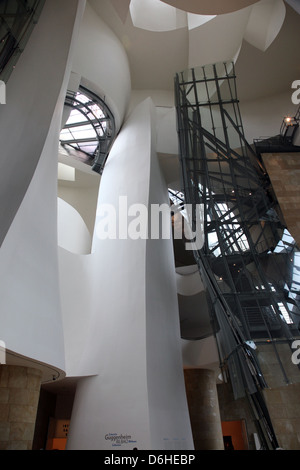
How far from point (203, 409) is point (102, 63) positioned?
10.9 metres

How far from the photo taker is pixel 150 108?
440 inches

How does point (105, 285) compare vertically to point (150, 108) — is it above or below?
below

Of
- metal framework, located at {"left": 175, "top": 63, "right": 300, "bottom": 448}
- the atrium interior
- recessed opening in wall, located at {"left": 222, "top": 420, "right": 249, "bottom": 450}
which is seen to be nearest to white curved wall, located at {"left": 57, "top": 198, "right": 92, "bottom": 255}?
the atrium interior

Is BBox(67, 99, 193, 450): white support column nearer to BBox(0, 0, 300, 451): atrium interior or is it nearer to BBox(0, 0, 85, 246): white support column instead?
BBox(0, 0, 300, 451): atrium interior

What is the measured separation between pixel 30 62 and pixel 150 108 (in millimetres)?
6357

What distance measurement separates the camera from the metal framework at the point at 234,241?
6.47 m

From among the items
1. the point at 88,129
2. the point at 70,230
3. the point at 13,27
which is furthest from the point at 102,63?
the point at 13,27

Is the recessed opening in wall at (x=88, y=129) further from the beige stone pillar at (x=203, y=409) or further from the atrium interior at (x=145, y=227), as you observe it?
the beige stone pillar at (x=203, y=409)

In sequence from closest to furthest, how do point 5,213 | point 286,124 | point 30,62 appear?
point 5,213 < point 30,62 < point 286,124

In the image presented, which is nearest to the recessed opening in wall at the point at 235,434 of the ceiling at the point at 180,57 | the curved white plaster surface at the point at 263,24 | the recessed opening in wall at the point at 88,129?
the recessed opening in wall at the point at 88,129

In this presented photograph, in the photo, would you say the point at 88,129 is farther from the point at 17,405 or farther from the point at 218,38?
the point at 17,405

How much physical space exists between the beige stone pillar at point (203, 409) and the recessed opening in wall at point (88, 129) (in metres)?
7.76

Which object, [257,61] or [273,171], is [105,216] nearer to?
[273,171]
